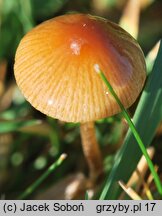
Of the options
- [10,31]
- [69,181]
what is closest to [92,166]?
[69,181]

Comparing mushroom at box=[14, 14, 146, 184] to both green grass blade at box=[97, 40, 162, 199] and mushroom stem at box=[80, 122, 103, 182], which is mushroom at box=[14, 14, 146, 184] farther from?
mushroom stem at box=[80, 122, 103, 182]

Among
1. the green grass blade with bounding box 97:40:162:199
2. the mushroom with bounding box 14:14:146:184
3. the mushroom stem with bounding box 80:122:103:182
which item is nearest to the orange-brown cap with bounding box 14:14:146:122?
the mushroom with bounding box 14:14:146:184

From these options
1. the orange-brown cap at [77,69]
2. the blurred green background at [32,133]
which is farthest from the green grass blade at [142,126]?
the blurred green background at [32,133]

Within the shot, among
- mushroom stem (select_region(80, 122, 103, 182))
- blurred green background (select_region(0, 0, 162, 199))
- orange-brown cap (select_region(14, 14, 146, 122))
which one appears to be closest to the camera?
orange-brown cap (select_region(14, 14, 146, 122))

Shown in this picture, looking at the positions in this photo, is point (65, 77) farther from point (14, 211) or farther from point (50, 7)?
point (50, 7)

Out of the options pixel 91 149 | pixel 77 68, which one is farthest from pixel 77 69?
pixel 91 149

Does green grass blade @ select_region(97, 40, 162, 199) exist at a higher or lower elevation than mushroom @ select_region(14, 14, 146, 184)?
lower

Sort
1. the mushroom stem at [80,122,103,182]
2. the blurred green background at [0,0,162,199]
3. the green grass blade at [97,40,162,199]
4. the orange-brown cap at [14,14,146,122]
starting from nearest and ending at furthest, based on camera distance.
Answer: the orange-brown cap at [14,14,146,122] → the green grass blade at [97,40,162,199] → the mushroom stem at [80,122,103,182] → the blurred green background at [0,0,162,199]
